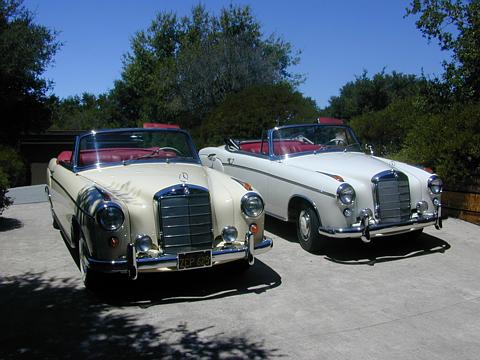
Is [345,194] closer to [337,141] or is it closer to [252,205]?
[252,205]

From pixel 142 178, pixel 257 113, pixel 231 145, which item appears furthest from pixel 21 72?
pixel 142 178

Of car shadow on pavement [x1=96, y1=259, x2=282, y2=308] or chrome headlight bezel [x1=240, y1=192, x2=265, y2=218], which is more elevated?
chrome headlight bezel [x1=240, y1=192, x2=265, y2=218]

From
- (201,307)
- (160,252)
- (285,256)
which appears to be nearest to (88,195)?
(160,252)

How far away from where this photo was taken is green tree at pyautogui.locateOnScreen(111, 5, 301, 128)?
28.7m

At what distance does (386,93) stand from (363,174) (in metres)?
32.4

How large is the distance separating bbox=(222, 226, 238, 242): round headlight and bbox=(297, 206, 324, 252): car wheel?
1639 mm

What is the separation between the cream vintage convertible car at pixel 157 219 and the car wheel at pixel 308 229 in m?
1.22

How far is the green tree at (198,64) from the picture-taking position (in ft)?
94.3

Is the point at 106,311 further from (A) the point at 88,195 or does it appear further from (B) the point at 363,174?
(B) the point at 363,174

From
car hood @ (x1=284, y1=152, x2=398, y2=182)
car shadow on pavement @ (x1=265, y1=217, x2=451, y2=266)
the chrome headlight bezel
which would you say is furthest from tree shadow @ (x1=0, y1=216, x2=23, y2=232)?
the chrome headlight bezel

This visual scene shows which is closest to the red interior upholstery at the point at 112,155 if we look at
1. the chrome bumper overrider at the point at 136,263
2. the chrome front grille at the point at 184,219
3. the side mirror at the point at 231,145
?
the chrome front grille at the point at 184,219

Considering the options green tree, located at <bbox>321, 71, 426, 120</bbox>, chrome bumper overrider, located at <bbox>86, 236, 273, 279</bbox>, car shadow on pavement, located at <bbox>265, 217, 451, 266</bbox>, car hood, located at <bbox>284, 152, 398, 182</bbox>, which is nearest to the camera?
chrome bumper overrider, located at <bbox>86, 236, 273, 279</bbox>

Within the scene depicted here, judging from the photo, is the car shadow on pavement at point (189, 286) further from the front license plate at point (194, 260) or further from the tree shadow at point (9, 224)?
the tree shadow at point (9, 224)

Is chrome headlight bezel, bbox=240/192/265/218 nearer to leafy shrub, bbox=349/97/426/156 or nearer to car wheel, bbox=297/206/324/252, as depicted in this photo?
car wheel, bbox=297/206/324/252
